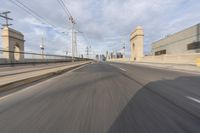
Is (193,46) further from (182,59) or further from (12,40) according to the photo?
(12,40)

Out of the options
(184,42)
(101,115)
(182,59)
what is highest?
(184,42)

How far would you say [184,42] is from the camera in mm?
65188

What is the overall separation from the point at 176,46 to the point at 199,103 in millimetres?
69936

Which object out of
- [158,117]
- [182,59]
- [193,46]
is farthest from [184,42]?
[158,117]

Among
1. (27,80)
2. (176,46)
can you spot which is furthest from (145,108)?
(176,46)

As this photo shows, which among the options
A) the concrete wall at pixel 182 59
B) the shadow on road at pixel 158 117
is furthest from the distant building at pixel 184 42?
the shadow on road at pixel 158 117

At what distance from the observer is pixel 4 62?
17.4 meters

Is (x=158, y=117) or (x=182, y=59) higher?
(x=182, y=59)

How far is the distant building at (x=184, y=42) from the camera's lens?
185 ft

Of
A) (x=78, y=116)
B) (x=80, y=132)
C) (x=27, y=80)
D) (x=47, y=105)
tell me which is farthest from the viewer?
(x=27, y=80)

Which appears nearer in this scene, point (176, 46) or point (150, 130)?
point (150, 130)

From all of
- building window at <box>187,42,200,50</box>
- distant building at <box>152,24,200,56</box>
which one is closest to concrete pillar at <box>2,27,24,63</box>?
distant building at <box>152,24,200,56</box>

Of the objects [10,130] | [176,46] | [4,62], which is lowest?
[10,130]

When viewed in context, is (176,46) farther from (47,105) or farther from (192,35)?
(47,105)
